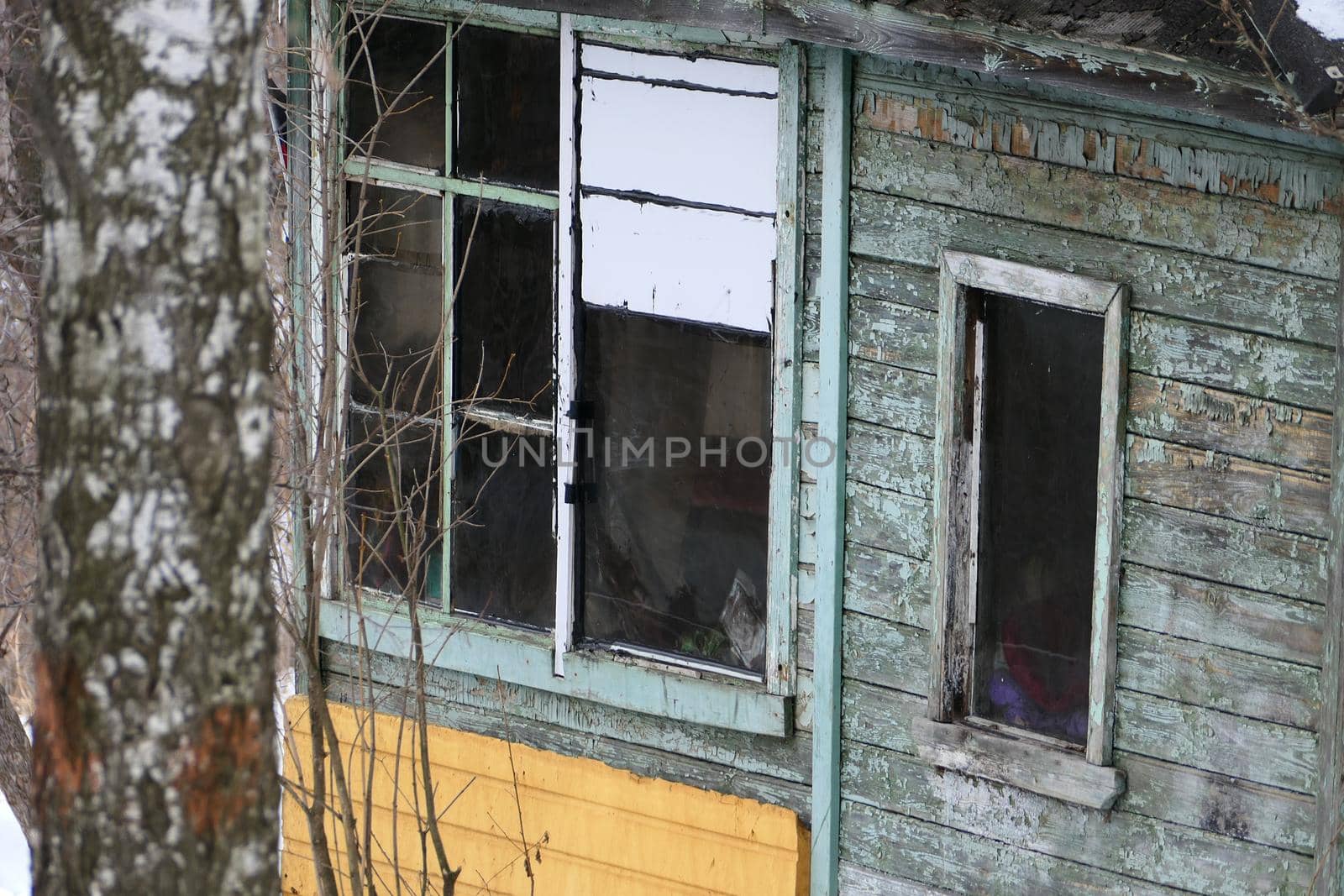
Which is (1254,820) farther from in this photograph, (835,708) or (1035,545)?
(835,708)

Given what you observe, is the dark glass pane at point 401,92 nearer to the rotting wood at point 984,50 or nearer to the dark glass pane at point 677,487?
the rotting wood at point 984,50

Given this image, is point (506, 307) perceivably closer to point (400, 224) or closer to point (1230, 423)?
point (400, 224)

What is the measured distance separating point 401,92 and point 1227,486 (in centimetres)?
283

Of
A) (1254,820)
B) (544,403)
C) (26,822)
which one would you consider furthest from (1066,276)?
(26,822)

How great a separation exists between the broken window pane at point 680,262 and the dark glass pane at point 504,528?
637 millimetres

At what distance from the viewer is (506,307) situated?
551 centimetres

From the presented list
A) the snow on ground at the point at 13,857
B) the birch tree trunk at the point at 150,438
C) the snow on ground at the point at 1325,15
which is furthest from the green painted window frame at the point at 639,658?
the snow on ground at the point at 13,857

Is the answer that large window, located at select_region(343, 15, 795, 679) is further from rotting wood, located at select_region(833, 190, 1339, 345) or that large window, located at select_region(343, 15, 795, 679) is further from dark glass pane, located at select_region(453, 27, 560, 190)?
rotting wood, located at select_region(833, 190, 1339, 345)

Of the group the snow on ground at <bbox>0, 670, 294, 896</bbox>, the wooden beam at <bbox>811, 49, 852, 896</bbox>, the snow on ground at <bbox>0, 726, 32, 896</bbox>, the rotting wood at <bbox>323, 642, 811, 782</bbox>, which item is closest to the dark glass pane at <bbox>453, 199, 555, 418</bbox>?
the rotting wood at <bbox>323, 642, 811, 782</bbox>

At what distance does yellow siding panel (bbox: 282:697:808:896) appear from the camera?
16.6 ft

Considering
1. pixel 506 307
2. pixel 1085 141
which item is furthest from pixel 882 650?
pixel 506 307

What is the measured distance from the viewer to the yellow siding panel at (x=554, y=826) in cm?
506

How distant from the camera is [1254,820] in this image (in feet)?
13.5

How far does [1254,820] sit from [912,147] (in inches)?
A: 72.9
